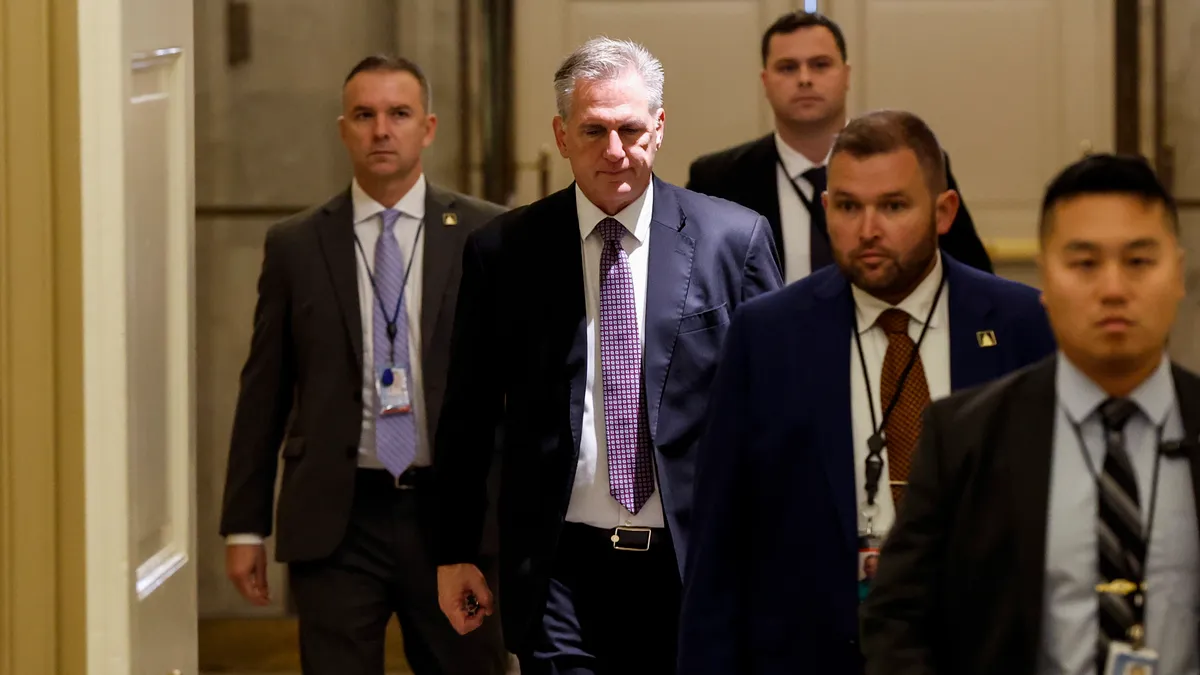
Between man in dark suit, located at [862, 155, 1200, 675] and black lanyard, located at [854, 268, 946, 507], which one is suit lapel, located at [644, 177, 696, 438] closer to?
black lanyard, located at [854, 268, 946, 507]

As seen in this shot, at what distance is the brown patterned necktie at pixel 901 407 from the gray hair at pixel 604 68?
2.79ft

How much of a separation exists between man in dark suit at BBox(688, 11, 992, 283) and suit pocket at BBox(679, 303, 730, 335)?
110cm

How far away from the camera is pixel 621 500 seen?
128 inches

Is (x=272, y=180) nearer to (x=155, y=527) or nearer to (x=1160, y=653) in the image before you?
(x=155, y=527)

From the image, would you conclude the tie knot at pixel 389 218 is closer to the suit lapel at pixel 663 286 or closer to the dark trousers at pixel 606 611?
the suit lapel at pixel 663 286

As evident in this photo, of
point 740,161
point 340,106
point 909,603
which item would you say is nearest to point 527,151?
point 340,106

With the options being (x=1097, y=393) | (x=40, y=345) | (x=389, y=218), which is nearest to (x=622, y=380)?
(x=40, y=345)

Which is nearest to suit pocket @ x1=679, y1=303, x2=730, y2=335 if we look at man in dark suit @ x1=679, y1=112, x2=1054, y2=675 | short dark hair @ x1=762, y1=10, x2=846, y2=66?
man in dark suit @ x1=679, y1=112, x2=1054, y2=675

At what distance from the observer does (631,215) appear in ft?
11.2

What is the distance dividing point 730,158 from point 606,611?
1.73m

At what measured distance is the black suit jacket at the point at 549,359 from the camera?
3.27m

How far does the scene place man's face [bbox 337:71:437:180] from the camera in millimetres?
4438

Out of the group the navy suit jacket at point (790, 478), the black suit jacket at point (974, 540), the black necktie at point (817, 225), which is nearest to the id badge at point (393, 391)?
the black necktie at point (817, 225)

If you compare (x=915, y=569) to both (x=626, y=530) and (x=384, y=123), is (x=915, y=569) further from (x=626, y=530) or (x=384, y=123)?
(x=384, y=123)
